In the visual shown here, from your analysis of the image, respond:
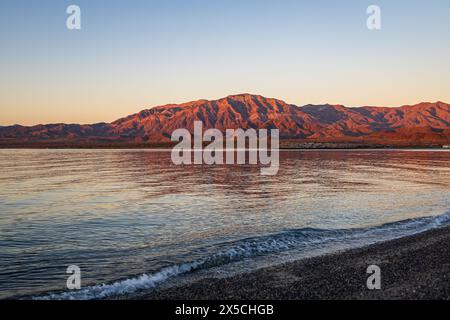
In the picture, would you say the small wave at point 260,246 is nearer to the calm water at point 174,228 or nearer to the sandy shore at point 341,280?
the calm water at point 174,228

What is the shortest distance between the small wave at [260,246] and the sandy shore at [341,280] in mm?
1528

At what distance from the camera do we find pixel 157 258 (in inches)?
603

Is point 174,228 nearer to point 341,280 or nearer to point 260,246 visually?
point 260,246

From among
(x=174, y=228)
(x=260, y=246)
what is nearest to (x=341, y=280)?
(x=260, y=246)

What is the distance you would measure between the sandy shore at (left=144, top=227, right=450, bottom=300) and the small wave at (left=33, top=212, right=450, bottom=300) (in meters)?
1.53

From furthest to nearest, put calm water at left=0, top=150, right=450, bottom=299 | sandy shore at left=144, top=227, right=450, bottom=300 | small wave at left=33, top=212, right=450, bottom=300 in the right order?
calm water at left=0, top=150, right=450, bottom=299
small wave at left=33, top=212, right=450, bottom=300
sandy shore at left=144, top=227, right=450, bottom=300

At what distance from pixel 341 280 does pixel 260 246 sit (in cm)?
584

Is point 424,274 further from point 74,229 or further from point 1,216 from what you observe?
point 1,216

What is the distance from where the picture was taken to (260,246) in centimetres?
1719

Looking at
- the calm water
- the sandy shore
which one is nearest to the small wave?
the calm water

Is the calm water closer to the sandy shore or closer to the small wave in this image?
the small wave

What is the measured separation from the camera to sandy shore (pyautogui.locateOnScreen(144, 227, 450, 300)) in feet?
34.2
